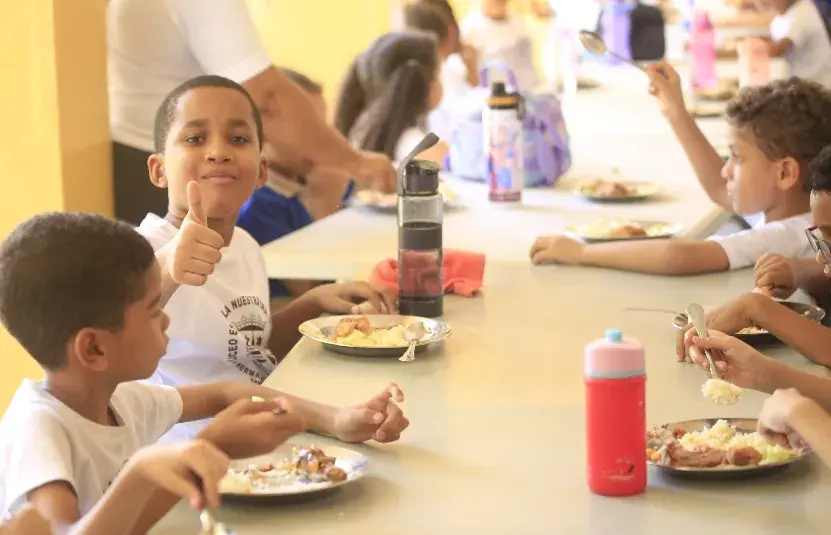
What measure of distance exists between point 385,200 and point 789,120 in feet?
3.90

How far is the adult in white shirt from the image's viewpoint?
286cm

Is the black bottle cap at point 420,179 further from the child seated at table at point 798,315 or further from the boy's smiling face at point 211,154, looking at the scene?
the child seated at table at point 798,315

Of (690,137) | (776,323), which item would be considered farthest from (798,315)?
(690,137)

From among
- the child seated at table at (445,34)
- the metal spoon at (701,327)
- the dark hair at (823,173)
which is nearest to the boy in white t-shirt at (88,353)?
the metal spoon at (701,327)

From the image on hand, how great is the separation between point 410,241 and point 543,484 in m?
0.89

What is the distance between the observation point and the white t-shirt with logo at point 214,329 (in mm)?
2025

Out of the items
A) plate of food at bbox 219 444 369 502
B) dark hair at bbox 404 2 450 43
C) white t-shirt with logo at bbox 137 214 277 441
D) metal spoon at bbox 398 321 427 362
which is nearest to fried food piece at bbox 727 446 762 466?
plate of food at bbox 219 444 369 502

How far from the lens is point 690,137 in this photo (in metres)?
3.11

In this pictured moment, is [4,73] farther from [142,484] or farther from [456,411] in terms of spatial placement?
[142,484]

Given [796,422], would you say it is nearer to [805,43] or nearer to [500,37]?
[805,43]

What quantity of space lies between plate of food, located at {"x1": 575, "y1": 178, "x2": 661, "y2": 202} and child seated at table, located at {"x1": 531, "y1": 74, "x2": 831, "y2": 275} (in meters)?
0.77

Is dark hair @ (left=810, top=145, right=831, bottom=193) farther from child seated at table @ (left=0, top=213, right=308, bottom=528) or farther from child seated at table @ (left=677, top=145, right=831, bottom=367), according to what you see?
child seated at table @ (left=0, top=213, right=308, bottom=528)

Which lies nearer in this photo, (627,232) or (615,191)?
(627,232)

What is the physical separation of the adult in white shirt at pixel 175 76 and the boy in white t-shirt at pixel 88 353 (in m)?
1.47
